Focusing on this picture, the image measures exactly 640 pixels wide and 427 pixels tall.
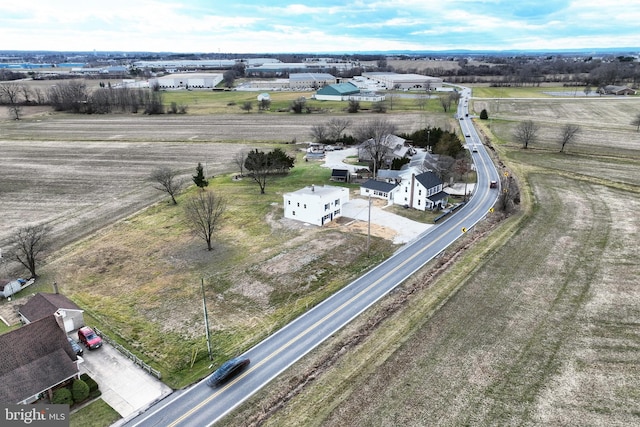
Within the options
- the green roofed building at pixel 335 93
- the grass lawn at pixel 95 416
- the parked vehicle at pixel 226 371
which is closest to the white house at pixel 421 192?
the parked vehicle at pixel 226 371

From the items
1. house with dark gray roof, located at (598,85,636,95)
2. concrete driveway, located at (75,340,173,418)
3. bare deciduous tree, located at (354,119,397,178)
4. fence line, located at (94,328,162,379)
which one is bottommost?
concrete driveway, located at (75,340,173,418)

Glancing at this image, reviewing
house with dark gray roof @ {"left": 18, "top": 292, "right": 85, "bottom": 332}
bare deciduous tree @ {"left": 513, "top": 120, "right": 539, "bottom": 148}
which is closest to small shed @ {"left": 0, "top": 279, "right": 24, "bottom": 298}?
house with dark gray roof @ {"left": 18, "top": 292, "right": 85, "bottom": 332}

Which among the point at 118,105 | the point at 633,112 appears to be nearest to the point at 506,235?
the point at 633,112

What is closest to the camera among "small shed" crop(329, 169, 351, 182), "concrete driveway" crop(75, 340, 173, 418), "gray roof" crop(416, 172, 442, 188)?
"concrete driveway" crop(75, 340, 173, 418)

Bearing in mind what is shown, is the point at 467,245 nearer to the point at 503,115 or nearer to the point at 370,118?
the point at 370,118

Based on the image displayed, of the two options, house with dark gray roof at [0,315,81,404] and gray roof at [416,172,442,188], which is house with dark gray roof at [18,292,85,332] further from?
gray roof at [416,172,442,188]

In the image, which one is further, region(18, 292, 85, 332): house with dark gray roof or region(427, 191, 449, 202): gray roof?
region(427, 191, 449, 202): gray roof

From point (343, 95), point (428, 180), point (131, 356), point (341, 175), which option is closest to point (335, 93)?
point (343, 95)
